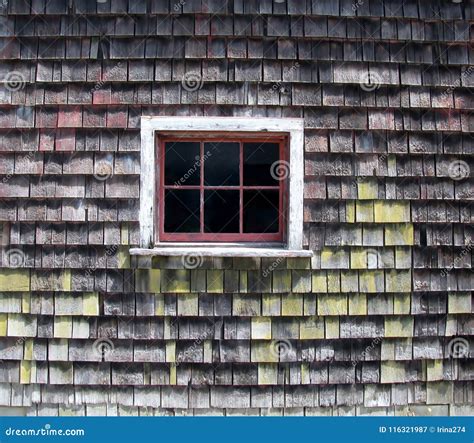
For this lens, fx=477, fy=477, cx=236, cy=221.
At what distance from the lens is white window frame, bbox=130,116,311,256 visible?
326 centimetres

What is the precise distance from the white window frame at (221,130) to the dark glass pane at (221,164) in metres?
0.14

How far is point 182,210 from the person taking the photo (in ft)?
11.1

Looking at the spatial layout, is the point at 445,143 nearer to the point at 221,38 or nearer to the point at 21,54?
the point at 221,38

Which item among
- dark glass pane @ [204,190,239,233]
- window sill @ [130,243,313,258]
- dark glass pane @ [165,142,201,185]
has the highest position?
dark glass pane @ [165,142,201,185]

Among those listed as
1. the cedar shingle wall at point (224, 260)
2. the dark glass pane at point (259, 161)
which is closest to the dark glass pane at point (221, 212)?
the dark glass pane at point (259, 161)

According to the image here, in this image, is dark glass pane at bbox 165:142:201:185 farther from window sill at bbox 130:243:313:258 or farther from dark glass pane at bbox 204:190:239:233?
window sill at bbox 130:243:313:258

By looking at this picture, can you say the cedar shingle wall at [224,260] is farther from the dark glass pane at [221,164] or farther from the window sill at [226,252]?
the dark glass pane at [221,164]

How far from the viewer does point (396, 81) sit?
133 inches

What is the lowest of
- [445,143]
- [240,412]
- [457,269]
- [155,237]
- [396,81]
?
[240,412]

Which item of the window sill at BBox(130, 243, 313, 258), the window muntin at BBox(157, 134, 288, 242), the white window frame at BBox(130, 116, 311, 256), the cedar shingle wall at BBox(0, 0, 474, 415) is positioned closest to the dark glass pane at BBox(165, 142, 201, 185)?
the window muntin at BBox(157, 134, 288, 242)

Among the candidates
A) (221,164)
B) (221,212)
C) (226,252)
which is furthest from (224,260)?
(221,164)

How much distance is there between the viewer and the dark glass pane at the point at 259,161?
341 cm

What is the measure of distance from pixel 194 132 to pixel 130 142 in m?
0.45

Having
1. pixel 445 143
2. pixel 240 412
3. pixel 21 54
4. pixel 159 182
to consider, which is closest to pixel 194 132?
pixel 159 182
